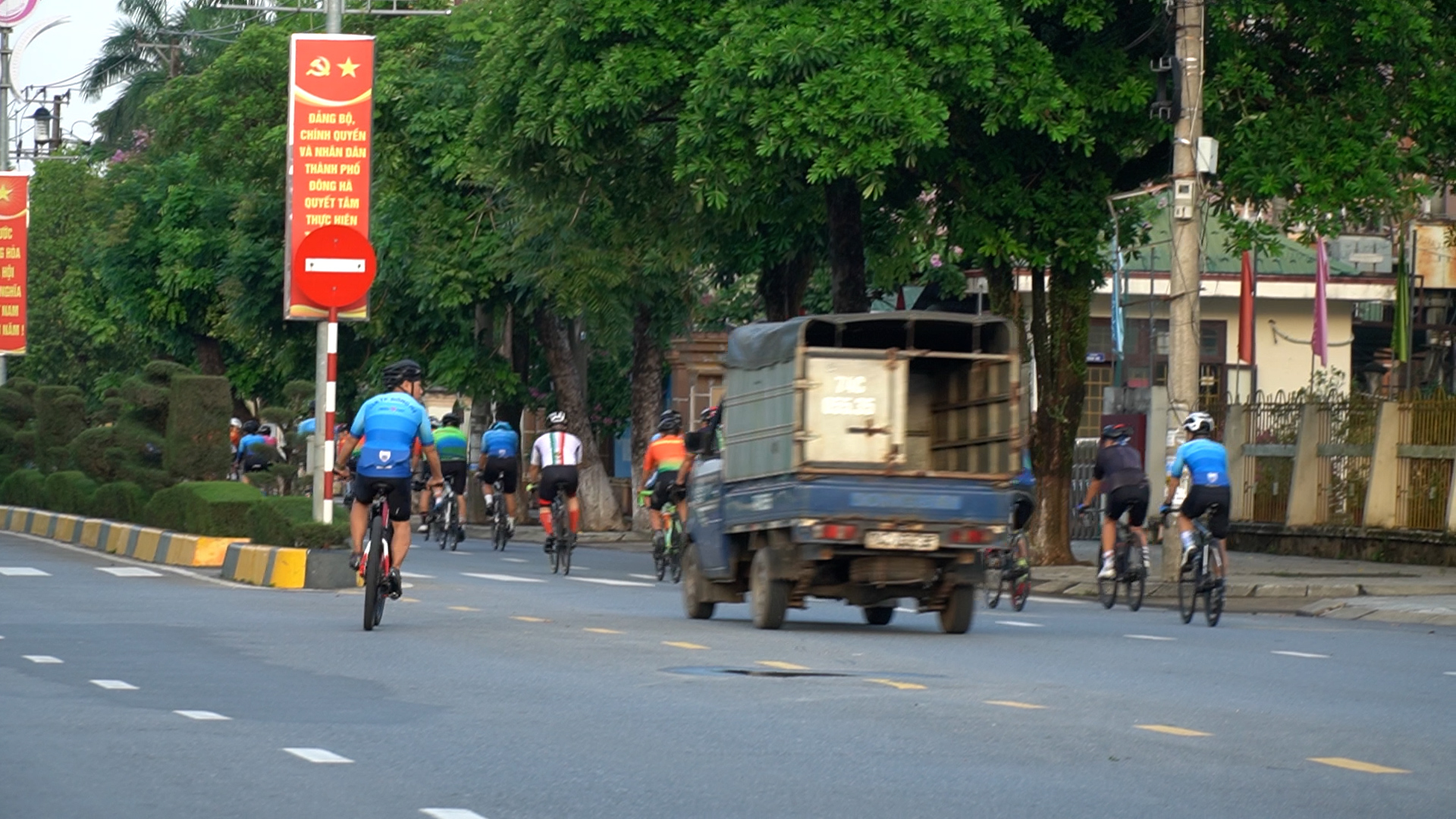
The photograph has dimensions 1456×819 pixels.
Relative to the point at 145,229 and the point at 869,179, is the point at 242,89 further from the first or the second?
the point at 869,179

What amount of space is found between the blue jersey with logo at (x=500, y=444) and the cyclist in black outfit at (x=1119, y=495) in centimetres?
1251

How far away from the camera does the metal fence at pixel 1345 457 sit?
30094mm

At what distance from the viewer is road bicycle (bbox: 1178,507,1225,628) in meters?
20.1

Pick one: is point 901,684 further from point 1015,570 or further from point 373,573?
point 1015,570

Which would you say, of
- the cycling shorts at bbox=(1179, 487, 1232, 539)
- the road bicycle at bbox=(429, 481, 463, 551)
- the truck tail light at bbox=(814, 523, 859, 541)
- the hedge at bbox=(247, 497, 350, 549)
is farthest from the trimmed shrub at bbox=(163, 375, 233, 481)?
the cycling shorts at bbox=(1179, 487, 1232, 539)

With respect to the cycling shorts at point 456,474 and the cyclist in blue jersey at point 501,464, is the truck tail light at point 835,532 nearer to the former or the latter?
the cyclist in blue jersey at point 501,464

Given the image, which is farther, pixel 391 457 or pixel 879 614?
pixel 879 614

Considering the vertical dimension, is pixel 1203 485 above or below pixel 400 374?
below

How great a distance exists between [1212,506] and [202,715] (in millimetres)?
11500

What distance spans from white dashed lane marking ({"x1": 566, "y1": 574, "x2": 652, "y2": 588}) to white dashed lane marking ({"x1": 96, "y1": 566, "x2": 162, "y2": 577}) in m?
4.29

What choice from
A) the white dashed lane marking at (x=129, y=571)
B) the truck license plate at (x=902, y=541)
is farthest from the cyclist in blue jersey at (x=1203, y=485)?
the white dashed lane marking at (x=129, y=571)

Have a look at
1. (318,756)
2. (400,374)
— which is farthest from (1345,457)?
(318,756)

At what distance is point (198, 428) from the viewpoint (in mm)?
26656

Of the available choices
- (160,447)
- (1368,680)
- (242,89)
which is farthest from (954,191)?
(242,89)
